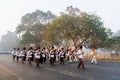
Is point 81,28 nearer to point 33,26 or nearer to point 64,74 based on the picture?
point 33,26

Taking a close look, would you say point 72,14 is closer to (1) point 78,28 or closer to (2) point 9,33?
(1) point 78,28

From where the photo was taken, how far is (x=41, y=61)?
100ft

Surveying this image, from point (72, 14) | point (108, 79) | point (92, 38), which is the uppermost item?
point (72, 14)

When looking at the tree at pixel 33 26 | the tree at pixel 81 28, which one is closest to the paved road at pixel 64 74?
the tree at pixel 81 28

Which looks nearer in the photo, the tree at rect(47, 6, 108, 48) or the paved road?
the paved road

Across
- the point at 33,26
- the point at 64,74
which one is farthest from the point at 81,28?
the point at 64,74

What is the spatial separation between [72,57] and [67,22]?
20.3 m

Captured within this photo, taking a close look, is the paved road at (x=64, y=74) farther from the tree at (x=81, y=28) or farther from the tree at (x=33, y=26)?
the tree at (x=33, y=26)

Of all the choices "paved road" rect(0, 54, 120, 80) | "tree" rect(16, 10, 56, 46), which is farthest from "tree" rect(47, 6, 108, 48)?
"paved road" rect(0, 54, 120, 80)

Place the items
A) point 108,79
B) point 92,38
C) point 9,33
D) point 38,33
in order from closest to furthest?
1. point 108,79
2. point 92,38
3. point 38,33
4. point 9,33

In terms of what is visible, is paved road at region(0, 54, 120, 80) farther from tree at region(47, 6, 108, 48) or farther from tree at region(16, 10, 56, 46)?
tree at region(16, 10, 56, 46)

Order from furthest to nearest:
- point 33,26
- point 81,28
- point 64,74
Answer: point 33,26
point 81,28
point 64,74

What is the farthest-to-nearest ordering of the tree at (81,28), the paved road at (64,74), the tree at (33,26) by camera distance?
the tree at (33,26) < the tree at (81,28) < the paved road at (64,74)

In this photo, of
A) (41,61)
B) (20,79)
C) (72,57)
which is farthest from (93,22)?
→ (20,79)
